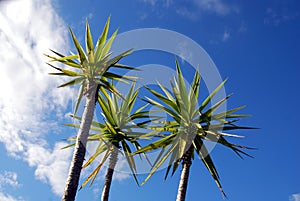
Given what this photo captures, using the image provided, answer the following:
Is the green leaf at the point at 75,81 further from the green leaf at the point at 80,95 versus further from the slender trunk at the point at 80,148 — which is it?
the slender trunk at the point at 80,148

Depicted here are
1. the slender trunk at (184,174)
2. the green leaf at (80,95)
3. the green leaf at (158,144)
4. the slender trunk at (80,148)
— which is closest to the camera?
the slender trunk at (80,148)

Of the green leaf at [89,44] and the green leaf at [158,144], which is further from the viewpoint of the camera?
the green leaf at [89,44]

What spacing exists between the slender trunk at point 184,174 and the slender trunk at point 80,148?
3.87 metres

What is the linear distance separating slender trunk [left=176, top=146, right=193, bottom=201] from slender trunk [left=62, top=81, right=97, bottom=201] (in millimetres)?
3875

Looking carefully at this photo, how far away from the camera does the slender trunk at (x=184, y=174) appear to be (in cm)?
1479

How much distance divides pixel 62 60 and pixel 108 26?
9.21 ft

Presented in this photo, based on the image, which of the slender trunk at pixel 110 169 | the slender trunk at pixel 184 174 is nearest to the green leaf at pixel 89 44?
the slender trunk at pixel 110 169

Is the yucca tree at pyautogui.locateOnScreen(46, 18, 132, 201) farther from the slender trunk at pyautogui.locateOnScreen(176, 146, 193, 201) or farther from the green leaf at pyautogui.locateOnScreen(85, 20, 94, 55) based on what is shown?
the slender trunk at pyautogui.locateOnScreen(176, 146, 193, 201)

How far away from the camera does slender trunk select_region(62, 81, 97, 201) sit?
45.1 feet

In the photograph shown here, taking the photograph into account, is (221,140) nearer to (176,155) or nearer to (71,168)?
(176,155)

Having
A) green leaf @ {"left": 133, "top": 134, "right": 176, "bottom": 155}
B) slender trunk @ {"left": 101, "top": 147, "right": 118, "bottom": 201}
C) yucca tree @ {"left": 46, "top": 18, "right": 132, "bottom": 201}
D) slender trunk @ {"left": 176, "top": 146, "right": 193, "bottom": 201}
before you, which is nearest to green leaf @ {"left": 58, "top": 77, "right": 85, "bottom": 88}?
yucca tree @ {"left": 46, "top": 18, "right": 132, "bottom": 201}

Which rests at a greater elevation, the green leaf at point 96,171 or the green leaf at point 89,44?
the green leaf at point 89,44

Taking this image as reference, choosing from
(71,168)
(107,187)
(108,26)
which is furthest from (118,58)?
(107,187)

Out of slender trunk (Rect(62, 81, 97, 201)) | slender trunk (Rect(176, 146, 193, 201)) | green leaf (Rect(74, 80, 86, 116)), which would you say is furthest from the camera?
green leaf (Rect(74, 80, 86, 116))
